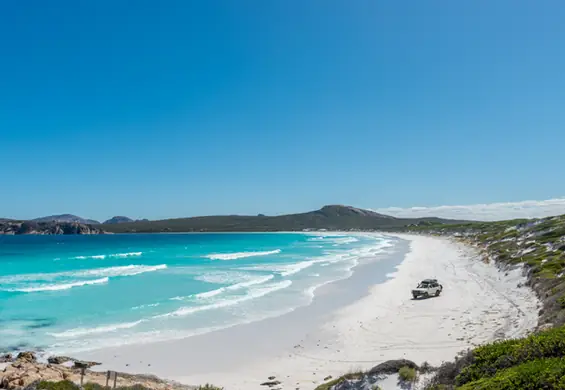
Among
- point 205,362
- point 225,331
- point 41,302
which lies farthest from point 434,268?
point 41,302

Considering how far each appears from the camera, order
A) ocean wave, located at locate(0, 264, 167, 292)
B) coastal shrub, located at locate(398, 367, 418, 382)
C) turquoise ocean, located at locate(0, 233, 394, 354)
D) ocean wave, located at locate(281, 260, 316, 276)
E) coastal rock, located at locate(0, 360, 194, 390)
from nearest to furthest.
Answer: coastal shrub, located at locate(398, 367, 418, 382) → coastal rock, located at locate(0, 360, 194, 390) → turquoise ocean, located at locate(0, 233, 394, 354) → ocean wave, located at locate(0, 264, 167, 292) → ocean wave, located at locate(281, 260, 316, 276)

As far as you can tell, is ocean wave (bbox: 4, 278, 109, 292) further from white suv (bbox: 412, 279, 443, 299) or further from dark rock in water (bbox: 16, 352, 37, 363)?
white suv (bbox: 412, 279, 443, 299)

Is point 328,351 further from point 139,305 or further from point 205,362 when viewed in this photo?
point 139,305

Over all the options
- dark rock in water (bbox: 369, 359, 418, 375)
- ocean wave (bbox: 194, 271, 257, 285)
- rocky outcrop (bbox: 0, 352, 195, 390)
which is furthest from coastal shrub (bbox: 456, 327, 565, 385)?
ocean wave (bbox: 194, 271, 257, 285)

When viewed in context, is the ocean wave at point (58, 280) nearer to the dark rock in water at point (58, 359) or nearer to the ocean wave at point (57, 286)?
the ocean wave at point (57, 286)

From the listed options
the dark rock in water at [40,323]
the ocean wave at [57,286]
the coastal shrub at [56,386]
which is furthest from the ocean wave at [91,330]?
the ocean wave at [57,286]

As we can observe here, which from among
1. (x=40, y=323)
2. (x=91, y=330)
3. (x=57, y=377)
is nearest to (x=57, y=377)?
(x=57, y=377)
